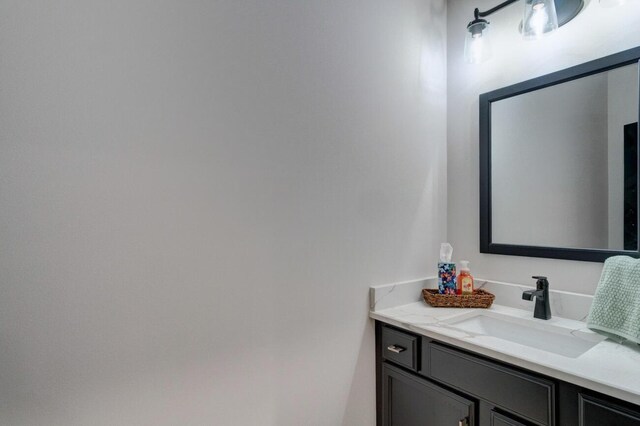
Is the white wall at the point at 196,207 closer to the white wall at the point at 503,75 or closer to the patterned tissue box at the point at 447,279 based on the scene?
the patterned tissue box at the point at 447,279

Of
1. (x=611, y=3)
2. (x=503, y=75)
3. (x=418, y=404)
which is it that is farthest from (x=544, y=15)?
A: (x=418, y=404)

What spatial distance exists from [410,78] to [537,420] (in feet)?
4.87

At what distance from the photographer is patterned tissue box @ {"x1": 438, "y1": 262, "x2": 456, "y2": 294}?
1575mm

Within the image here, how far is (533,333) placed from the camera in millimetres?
1310

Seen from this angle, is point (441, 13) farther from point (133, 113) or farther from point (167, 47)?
point (133, 113)

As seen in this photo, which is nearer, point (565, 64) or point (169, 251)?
point (169, 251)

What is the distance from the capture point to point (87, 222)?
871 millimetres

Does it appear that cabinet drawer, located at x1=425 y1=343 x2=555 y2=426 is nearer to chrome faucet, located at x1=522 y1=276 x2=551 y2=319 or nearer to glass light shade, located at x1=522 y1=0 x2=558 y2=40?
chrome faucet, located at x1=522 y1=276 x2=551 y2=319

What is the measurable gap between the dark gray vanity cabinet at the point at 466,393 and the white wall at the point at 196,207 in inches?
4.3

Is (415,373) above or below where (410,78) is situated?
below

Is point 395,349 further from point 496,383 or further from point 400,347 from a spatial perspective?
point 496,383

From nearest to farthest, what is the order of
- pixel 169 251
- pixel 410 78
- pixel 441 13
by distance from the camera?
pixel 169 251 → pixel 410 78 → pixel 441 13

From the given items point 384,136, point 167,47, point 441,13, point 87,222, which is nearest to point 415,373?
point 384,136

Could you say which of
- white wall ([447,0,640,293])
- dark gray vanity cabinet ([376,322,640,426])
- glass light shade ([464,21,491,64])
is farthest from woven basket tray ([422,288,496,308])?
glass light shade ([464,21,491,64])
